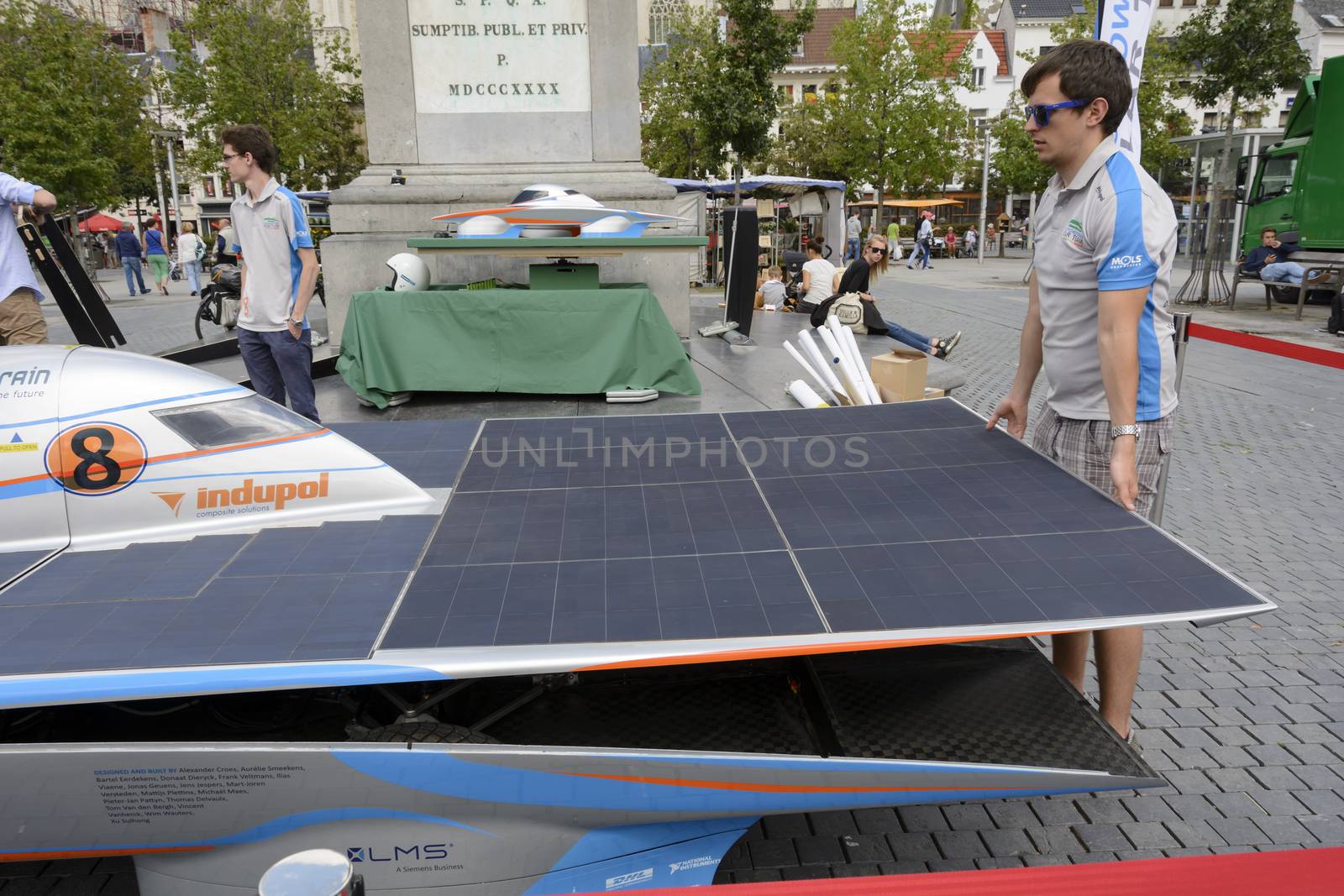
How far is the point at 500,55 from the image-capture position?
8.77 meters

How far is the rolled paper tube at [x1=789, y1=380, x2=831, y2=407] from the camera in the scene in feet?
19.7

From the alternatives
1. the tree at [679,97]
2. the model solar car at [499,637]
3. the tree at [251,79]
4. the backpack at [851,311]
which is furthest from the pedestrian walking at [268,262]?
the tree at [251,79]

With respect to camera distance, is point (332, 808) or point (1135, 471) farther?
point (1135, 471)

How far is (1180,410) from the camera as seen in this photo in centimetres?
942

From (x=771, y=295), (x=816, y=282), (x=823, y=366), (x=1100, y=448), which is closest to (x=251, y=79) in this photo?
(x=771, y=295)

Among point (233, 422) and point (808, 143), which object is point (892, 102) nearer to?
point (808, 143)

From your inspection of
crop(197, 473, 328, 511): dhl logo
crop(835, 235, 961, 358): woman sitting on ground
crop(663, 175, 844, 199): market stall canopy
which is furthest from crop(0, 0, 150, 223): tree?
crop(197, 473, 328, 511): dhl logo

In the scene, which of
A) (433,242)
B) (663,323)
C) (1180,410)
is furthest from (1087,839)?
(1180,410)

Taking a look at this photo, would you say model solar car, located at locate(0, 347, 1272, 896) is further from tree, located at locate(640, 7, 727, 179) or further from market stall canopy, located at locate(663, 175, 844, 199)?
tree, located at locate(640, 7, 727, 179)

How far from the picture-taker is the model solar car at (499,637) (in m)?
2.10

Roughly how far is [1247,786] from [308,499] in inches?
141

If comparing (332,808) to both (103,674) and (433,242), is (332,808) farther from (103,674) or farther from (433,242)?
(433,242)

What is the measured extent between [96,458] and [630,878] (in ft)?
6.95

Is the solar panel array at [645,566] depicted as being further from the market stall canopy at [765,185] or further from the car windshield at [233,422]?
the market stall canopy at [765,185]
